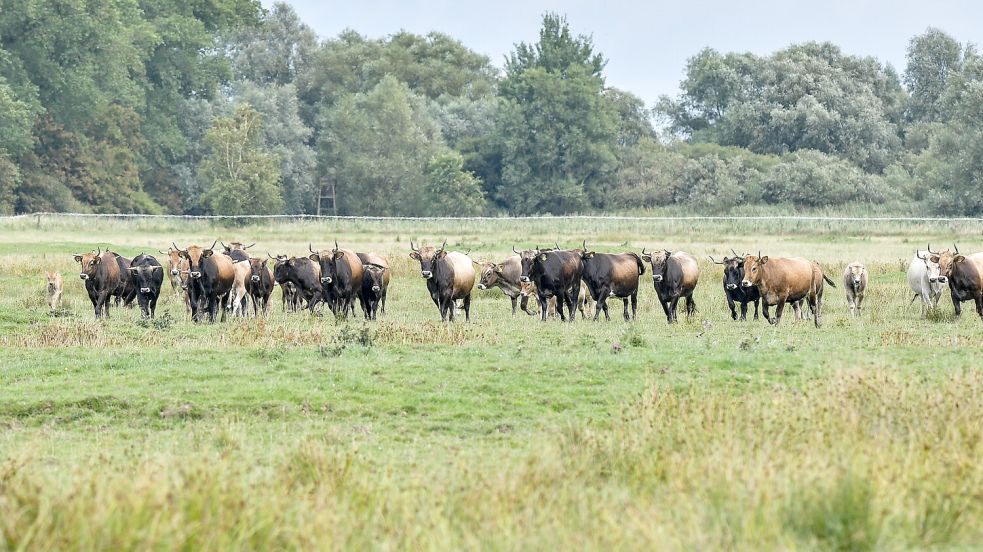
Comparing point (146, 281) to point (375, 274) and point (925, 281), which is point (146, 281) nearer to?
point (375, 274)

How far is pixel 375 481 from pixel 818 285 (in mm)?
17875

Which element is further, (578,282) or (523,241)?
(523,241)

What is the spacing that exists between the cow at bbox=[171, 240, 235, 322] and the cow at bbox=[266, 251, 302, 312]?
0.95 meters

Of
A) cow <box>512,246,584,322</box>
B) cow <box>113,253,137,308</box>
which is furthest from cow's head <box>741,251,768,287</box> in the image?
cow <box>113,253,137,308</box>

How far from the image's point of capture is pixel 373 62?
104 m

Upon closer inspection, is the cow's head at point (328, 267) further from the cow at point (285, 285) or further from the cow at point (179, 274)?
the cow at point (179, 274)

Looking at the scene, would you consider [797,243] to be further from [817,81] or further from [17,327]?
[817,81]

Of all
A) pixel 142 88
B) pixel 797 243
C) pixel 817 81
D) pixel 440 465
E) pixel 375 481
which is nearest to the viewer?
pixel 375 481

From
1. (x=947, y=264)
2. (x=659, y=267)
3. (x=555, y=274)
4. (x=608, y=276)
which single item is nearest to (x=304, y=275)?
(x=555, y=274)

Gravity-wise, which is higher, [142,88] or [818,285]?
[142,88]

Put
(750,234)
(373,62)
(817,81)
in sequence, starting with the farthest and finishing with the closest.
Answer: (373,62) → (817,81) → (750,234)

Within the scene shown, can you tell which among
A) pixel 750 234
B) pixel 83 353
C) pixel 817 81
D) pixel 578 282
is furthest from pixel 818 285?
pixel 817 81

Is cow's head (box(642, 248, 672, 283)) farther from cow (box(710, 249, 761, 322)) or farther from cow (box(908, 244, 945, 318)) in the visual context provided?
cow (box(908, 244, 945, 318))

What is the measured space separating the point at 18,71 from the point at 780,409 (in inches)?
2789
